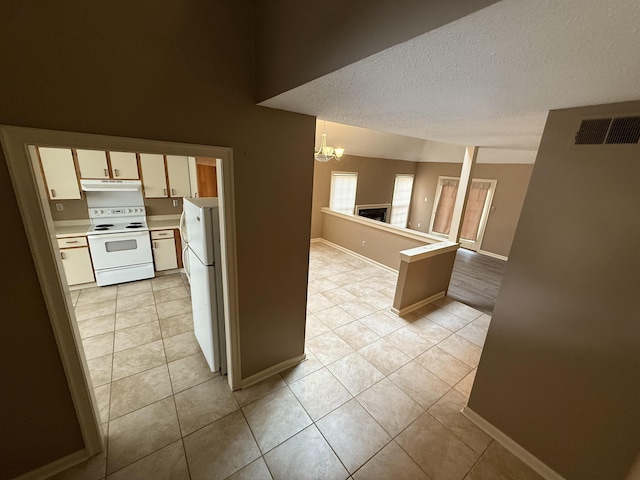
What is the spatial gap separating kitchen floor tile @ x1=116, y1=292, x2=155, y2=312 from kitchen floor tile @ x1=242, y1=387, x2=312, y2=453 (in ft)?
7.65

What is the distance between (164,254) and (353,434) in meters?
3.86

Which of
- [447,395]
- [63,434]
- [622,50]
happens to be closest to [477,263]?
[447,395]

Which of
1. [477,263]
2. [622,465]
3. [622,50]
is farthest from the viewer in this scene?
[477,263]

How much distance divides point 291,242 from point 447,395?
2.00 meters

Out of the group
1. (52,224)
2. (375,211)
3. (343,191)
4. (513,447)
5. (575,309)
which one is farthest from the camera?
(375,211)

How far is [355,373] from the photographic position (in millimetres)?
2479

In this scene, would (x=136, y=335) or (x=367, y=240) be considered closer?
(x=136, y=335)

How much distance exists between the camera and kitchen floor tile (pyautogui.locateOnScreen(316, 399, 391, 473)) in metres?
1.76

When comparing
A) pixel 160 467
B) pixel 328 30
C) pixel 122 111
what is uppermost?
pixel 328 30

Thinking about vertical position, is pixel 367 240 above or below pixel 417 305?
above

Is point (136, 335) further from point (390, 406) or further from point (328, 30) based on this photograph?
point (328, 30)

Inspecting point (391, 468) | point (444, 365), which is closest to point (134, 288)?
point (391, 468)

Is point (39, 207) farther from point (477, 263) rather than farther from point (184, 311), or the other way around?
point (477, 263)

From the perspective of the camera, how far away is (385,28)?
32.8 inches
